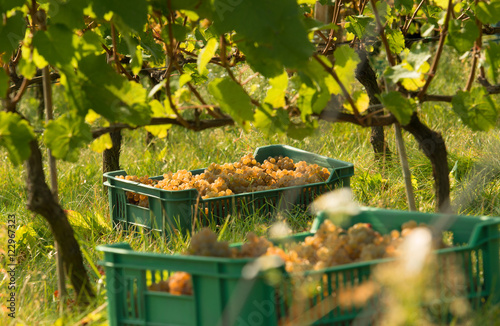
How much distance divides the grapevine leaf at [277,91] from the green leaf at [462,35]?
1.80 feet

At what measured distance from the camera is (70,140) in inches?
71.7

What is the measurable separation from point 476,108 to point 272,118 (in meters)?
0.66

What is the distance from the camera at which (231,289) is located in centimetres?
158

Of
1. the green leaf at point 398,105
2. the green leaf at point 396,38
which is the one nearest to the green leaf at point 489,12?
the green leaf at point 398,105

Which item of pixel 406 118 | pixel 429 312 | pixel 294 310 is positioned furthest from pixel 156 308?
pixel 406 118

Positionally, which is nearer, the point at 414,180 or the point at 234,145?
the point at 414,180

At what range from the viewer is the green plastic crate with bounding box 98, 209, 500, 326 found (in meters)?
1.58

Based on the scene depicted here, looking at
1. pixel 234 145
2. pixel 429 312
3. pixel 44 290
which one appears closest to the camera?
pixel 429 312

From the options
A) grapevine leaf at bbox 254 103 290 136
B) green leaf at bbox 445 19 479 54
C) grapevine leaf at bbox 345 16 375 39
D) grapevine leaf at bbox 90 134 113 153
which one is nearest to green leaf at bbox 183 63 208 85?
grapevine leaf at bbox 345 16 375 39

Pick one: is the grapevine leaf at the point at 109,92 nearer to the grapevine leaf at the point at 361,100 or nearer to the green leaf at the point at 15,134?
the green leaf at the point at 15,134

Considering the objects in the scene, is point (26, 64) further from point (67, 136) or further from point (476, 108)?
point (476, 108)

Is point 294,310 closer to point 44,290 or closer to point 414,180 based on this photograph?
point 44,290

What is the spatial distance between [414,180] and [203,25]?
1427 millimetres

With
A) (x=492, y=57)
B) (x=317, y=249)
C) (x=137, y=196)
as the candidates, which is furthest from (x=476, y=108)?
(x=137, y=196)
